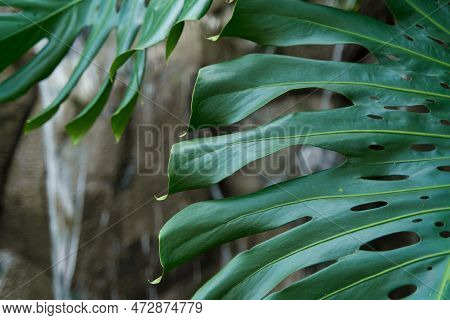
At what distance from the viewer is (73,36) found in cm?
101

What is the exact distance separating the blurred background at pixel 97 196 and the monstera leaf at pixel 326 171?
1110 millimetres

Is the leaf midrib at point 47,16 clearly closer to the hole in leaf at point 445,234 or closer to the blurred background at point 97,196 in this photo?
the hole in leaf at point 445,234

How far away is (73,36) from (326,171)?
576 millimetres

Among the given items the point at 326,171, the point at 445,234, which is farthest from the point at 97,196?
the point at 445,234

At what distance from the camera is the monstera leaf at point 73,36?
0.88 metres

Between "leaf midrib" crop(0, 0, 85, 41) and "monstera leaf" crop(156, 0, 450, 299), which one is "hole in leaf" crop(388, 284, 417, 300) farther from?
"leaf midrib" crop(0, 0, 85, 41)

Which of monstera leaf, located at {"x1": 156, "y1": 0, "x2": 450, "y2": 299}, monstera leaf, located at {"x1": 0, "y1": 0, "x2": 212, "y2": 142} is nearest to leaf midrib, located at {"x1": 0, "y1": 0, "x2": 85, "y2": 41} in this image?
monstera leaf, located at {"x1": 0, "y1": 0, "x2": 212, "y2": 142}

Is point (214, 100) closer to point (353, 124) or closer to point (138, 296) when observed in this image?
point (353, 124)

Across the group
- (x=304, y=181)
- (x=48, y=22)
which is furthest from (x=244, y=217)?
(x=48, y=22)

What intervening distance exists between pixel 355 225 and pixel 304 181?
9cm

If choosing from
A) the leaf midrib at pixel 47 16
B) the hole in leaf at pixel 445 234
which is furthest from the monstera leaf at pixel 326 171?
the leaf midrib at pixel 47 16

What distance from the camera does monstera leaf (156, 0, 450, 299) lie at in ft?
2.12

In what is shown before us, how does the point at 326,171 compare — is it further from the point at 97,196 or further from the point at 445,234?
the point at 97,196

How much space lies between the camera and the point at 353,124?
770mm
